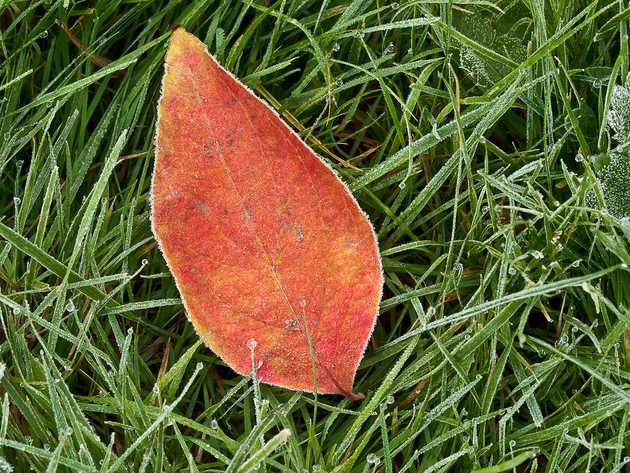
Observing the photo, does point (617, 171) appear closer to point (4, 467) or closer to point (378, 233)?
point (378, 233)

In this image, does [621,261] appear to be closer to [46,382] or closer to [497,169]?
[497,169]

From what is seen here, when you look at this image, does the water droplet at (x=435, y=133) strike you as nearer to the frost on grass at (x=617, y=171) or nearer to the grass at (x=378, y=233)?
the grass at (x=378, y=233)

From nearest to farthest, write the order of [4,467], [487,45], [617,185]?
[4,467], [617,185], [487,45]

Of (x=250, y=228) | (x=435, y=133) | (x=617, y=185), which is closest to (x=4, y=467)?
(x=250, y=228)

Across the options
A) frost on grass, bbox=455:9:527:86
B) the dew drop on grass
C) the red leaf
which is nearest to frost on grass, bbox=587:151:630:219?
frost on grass, bbox=455:9:527:86

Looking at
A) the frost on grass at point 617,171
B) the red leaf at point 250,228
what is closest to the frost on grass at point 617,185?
the frost on grass at point 617,171

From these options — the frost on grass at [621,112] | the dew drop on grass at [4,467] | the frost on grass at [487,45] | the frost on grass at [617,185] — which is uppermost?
the frost on grass at [487,45]

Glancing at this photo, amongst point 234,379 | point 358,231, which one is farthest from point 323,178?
point 234,379
